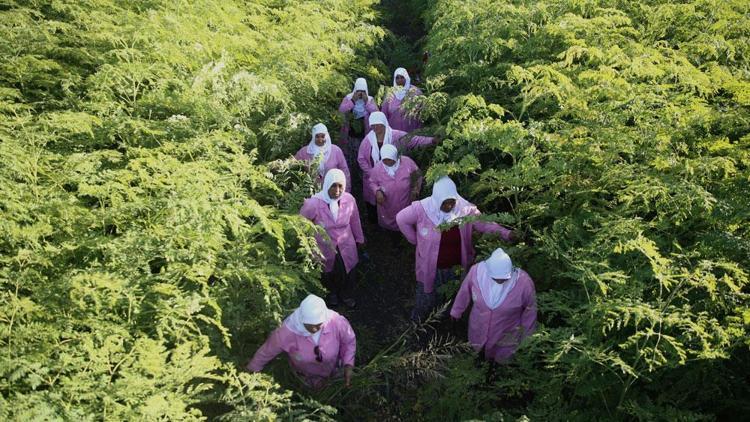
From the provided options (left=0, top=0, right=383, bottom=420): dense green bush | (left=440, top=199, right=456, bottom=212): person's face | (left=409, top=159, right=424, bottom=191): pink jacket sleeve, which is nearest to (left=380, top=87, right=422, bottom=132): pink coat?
(left=0, top=0, right=383, bottom=420): dense green bush

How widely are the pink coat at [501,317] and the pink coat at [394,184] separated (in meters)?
2.20

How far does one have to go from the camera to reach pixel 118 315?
3.88 meters

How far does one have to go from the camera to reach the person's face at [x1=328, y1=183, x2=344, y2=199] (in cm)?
623

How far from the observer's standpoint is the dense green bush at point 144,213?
341cm

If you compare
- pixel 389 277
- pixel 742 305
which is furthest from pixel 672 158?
pixel 389 277

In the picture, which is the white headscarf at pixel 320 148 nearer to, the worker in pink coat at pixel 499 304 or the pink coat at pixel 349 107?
the pink coat at pixel 349 107

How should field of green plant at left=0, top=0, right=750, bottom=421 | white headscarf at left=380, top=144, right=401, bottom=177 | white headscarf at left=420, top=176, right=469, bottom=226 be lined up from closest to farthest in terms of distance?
field of green plant at left=0, top=0, right=750, bottom=421 < white headscarf at left=420, top=176, right=469, bottom=226 < white headscarf at left=380, top=144, right=401, bottom=177

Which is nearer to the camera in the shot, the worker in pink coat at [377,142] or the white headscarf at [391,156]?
the white headscarf at [391,156]

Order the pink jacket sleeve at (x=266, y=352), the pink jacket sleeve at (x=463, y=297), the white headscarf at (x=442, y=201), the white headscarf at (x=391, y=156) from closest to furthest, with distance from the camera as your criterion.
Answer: the pink jacket sleeve at (x=266, y=352), the pink jacket sleeve at (x=463, y=297), the white headscarf at (x=442, y=201), the white headscarf at (x=391, y=156)

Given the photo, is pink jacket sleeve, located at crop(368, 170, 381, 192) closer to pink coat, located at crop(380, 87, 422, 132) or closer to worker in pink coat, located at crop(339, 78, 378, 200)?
worker in pink coat, located at crop(339, 78, 378, 200)

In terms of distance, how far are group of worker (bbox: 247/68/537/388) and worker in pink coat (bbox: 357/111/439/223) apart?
2 cm

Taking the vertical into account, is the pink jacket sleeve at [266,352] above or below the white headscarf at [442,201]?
below

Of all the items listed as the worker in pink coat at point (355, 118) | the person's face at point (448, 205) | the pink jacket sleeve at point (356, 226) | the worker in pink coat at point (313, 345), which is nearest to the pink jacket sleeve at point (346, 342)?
the worker in pink coat at point (313, 345)

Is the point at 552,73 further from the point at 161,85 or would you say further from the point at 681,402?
the point at 161,85
